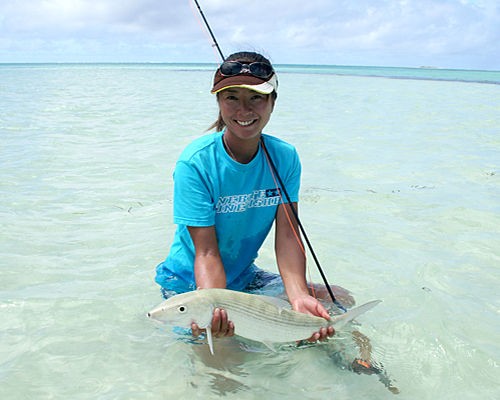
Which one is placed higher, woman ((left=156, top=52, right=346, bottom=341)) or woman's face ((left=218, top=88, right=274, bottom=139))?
woman's face ((left=218, top=88, right=274, bottom=139))

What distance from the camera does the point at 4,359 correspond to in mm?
2855

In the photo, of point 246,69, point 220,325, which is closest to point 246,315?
point 220,325

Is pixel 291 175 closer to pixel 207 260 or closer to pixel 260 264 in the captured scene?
pixel 207 260

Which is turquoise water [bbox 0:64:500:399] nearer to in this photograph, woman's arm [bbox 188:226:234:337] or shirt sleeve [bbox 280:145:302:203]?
woman's arm [bbox 188:226:234:337]

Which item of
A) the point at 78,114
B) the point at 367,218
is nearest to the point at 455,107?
the point at 78,114

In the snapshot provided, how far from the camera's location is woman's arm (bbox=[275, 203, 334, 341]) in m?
2.86

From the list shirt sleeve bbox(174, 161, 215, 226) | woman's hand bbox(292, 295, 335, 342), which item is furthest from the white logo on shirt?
woman's hand bbox(292, 295, 335, 342)

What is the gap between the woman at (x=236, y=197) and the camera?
270 centimetres

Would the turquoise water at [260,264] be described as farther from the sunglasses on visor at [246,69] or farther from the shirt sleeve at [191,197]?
the sunglasses on visor at [246,69]

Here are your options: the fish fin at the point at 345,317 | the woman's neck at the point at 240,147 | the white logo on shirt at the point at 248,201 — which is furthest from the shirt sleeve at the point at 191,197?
the fish fin at the point at 345,317

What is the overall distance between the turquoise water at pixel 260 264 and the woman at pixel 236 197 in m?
0.45

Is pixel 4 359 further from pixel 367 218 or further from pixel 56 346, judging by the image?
pixel 367 218

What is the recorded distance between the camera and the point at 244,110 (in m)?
2.71

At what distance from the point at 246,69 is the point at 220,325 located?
1316 millimetres
